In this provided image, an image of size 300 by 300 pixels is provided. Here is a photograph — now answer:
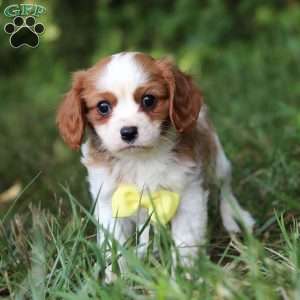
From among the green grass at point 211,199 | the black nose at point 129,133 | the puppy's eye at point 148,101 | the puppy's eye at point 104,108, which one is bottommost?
the green grass at point 211,199

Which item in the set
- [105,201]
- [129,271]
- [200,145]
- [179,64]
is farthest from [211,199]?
[179,64]

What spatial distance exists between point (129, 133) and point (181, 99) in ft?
1.43

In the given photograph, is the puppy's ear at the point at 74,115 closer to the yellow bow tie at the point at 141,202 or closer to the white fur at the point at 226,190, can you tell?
the yellow bow tie at the point at 141,202

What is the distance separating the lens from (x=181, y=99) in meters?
4.12

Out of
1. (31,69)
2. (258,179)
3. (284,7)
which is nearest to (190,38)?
(284,7)

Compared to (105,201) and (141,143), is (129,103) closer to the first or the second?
(141,143)

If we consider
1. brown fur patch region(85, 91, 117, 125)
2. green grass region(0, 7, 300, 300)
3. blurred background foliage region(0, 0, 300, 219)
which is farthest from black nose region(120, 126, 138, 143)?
blurred background foliage region(0, 0, 300, 219)

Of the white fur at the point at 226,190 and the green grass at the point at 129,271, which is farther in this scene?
the white fur at the point at 226,190

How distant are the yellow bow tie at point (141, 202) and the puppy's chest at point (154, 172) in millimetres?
58

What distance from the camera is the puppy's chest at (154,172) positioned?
414 cm

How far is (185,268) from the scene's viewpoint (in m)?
3.22

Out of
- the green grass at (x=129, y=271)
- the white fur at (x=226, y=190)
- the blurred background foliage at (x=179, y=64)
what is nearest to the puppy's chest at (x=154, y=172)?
the green grass at (x=129, y=271)

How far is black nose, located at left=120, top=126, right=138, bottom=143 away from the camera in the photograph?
382cm

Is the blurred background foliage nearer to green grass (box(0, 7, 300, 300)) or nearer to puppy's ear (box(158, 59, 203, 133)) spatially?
green grass (box(0, 7, 300, 300))
